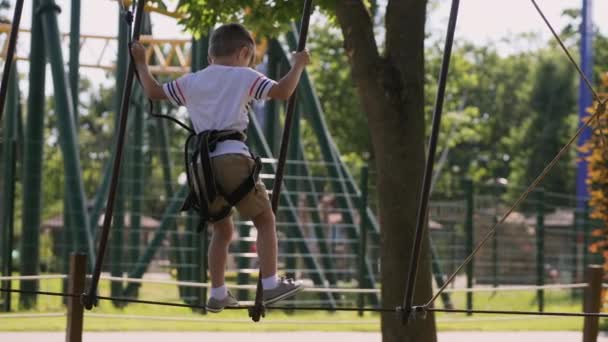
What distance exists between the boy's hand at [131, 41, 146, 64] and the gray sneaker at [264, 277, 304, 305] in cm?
124

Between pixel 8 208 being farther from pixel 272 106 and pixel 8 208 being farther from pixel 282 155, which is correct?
pixel 282 155

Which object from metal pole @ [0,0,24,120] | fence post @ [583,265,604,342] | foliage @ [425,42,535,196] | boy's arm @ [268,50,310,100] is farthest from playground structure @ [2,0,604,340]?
foliage @ [425,42,535,196]

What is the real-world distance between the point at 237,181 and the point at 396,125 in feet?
12.2

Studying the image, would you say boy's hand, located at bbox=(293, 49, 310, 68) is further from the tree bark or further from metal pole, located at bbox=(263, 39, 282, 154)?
metal pole, located at bbox=(263, 39, 282, 154)

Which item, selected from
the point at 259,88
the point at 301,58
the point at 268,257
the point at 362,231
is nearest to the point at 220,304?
the point at 268,257

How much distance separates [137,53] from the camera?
6.11m

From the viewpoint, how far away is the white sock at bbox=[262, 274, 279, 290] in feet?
20.1

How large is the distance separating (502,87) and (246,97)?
65.6 metres

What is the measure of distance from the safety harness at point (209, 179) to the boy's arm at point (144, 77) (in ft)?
0.91

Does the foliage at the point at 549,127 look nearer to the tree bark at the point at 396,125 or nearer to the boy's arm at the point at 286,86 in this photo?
the tree bark at the point at 396,125

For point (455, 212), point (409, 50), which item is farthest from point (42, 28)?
point (409, 50)

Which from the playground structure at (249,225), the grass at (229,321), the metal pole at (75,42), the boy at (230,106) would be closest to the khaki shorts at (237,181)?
the boy at (230,106)

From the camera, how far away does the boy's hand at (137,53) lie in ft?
20.0

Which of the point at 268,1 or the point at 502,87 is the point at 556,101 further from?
the point at 268,1
